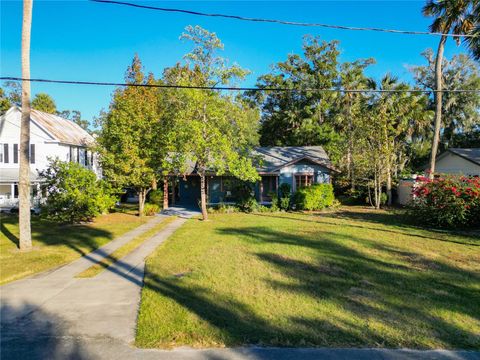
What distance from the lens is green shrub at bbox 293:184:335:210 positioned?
21.8 metres

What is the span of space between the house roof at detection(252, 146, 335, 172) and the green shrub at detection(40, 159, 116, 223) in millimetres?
9961

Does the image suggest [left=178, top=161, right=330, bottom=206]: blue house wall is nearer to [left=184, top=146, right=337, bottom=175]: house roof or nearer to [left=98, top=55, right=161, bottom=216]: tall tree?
[left=184, top=146, right=337, bottom=175]: house roof

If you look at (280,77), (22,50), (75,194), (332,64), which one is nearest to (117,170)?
(75,194)

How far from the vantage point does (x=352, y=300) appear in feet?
20.9

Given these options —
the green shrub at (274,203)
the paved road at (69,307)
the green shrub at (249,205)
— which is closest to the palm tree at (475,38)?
the green shrub at (274,203)

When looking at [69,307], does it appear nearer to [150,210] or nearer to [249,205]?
[150,210]

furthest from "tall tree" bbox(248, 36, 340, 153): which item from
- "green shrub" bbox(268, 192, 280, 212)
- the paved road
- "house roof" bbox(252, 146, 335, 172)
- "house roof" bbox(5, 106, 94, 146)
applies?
the paved road

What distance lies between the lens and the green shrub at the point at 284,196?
22.3 meters

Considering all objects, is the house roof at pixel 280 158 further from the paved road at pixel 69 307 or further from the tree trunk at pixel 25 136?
the paved road at pixel 69 307

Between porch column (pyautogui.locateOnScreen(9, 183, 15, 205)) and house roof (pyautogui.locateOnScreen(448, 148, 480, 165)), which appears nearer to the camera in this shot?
house roof (pyautogui.locateOnScreen(448, 148, 480, 165))

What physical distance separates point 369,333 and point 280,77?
3256 cm

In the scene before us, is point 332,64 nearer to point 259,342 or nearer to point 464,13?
point 464,13

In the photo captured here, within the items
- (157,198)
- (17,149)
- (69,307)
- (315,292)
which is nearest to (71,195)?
(157,198)

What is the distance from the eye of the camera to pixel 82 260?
10.0m
